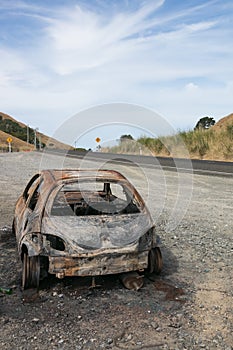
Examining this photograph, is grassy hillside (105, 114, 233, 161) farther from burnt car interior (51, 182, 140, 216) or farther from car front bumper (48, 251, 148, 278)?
car front bumper (48, 251, 148, 278)

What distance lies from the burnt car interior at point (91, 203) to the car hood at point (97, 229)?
37 cm

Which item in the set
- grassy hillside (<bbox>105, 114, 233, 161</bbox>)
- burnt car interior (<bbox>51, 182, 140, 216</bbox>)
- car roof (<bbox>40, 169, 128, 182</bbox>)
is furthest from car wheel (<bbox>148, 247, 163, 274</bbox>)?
grassy hillside (<bbox>105, 114, 233, 161</bbox>)

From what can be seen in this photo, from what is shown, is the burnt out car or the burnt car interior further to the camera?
the burnt car interior

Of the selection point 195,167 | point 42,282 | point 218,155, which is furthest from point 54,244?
point 218,155

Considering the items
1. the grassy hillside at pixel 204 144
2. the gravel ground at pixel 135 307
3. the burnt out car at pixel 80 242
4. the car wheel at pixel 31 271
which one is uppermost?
the grassy hillside at pixel 204 144

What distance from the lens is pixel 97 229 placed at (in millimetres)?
4918

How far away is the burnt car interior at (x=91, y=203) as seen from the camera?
5.78 m

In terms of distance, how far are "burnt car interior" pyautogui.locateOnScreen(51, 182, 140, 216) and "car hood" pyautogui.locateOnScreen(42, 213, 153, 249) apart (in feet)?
1.20

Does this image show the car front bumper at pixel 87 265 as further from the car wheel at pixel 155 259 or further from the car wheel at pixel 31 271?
the car wheel at pixel 155 259

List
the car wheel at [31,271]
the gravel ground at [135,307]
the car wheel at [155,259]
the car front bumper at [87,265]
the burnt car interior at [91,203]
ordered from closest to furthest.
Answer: the gravel ground at [135,307] → the car front bumper at [87,265] → the car wheel at [31,271] → the car wheel at [155,259] → the burnt car interior at [91,203]

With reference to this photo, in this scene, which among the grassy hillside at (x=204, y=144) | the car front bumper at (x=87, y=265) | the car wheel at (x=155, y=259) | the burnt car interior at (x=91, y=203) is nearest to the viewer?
the car front bumper at (x=87, y=265)

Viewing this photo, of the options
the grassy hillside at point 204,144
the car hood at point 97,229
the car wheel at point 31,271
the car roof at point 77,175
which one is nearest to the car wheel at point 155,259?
the car hood at point 97,229

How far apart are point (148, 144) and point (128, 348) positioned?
31.5 m

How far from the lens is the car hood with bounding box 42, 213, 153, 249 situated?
4797 mm
